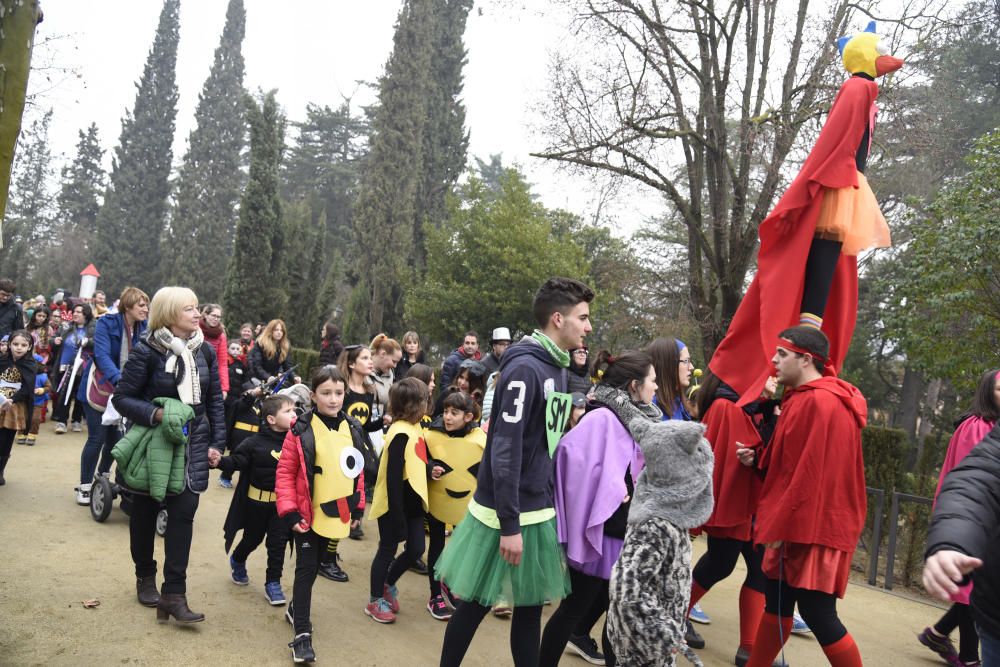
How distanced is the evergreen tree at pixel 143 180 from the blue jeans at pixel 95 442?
38609mm

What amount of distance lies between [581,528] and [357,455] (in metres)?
1.69

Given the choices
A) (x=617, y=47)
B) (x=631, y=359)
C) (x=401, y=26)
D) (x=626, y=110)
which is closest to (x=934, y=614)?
(x=631, y=359)

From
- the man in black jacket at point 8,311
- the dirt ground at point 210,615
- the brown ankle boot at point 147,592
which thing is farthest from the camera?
the man in black jacket at point 8,311

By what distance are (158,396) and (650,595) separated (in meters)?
2.97

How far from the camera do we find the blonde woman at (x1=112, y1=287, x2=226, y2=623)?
415 cm

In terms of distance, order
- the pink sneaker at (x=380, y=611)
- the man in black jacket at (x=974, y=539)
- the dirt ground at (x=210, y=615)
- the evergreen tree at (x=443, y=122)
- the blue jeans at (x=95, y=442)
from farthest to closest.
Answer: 1. the evergreen tree at (x=443, y=122)
2. the blue jeans at (x=95, y=442)
3. the pink sneaker at (x=380, y=611)
4. the dirt ground at (x=210, y=615)
5. the man in black jacket at (x=974, y=539)

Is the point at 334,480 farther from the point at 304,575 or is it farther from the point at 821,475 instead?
the point at 821,475

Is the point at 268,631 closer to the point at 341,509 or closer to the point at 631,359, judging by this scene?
the point at 341,509

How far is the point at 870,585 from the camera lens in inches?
281

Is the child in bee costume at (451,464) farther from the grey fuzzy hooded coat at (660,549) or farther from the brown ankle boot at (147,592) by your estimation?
the grey fuzzy hooded coat at (660,549)

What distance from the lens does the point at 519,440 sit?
3166 mm

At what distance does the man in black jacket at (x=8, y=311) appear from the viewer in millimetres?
7598

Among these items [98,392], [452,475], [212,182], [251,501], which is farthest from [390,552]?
[212,182]

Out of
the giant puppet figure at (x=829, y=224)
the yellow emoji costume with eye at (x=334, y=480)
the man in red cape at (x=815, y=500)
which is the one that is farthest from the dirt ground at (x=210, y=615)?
the giant puppet figure at (x=829, y=224)
